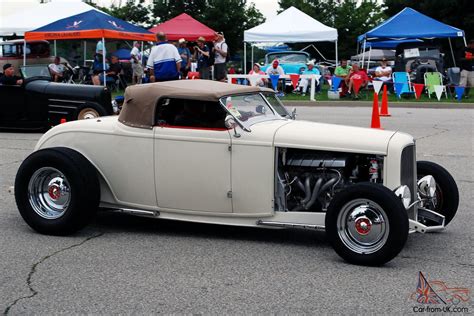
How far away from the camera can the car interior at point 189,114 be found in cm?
639

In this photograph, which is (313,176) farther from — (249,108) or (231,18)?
(231,18)

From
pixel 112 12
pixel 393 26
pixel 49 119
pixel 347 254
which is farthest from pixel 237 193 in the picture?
pixel 112 12

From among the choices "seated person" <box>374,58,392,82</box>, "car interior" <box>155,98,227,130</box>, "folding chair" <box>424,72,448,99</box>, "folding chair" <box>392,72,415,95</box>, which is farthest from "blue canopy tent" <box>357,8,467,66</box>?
"car interior" <box>155,98,227,130</box>

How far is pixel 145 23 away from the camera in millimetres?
57531

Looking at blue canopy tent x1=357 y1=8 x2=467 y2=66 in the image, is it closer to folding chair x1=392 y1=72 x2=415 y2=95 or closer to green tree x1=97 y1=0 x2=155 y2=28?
folding chair x1=392 y1=72 x2=415 y2=95

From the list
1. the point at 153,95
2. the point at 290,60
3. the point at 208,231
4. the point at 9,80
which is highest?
the point at 290,60

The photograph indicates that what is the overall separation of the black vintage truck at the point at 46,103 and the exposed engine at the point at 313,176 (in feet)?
26.5

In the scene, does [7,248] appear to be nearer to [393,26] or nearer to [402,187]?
[402,187]

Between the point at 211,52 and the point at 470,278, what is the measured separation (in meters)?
13.1

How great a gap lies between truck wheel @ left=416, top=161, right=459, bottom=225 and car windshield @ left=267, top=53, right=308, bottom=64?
2176cm

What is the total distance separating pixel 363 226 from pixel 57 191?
272 centimetres

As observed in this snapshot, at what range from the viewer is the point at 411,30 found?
80.6 feet

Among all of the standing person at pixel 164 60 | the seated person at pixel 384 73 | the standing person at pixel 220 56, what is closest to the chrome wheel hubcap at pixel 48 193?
the standing person at pixel 164 60

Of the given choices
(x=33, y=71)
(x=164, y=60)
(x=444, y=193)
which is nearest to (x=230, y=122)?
(x=444, y=193)
